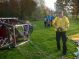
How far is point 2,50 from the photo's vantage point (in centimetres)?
1246

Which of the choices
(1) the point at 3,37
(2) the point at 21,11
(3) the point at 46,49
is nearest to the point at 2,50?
(1) the point at 3,37

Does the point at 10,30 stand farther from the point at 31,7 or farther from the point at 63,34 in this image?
the point at 31,7

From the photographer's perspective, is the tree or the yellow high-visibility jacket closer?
the yellow high-visibility jacket

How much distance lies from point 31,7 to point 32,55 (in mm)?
59670

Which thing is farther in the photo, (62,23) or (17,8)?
(17,8)

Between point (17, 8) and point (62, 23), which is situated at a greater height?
point (62, 23)

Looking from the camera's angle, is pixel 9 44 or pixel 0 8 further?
pixel 0 8

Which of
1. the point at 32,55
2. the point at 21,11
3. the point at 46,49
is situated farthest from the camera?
the point at 21,11

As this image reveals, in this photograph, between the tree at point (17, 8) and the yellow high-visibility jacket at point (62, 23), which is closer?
the yellow high-visibility jacket at point (62, 23)

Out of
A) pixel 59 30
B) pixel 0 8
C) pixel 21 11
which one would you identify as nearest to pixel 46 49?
pixel 59 30

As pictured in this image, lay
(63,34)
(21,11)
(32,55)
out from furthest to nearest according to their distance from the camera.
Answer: (21,11) < (63,34) < (32,55)

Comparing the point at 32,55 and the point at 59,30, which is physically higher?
the point at 59,30

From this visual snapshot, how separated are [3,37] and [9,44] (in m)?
0.41

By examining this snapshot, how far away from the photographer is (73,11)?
68.1 metres
